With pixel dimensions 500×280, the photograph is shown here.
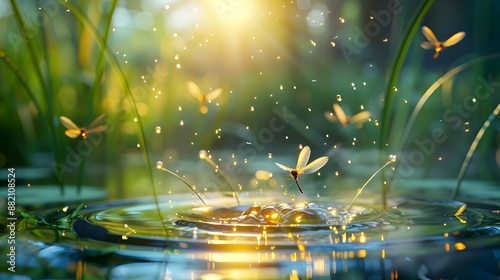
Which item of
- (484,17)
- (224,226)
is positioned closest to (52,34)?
(484,17)

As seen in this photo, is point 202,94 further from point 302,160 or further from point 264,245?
point 264,245

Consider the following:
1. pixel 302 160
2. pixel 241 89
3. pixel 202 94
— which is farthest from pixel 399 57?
pixel 241 89

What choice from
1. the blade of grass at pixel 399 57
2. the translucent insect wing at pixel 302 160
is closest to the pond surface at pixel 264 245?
the translucent insect wing at pixel 302 160

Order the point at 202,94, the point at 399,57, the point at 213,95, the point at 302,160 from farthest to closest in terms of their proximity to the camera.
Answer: the point at 202,94, the point at 213,95, the point at 399,57, the point at 302,160

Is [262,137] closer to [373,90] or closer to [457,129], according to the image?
[373,90]

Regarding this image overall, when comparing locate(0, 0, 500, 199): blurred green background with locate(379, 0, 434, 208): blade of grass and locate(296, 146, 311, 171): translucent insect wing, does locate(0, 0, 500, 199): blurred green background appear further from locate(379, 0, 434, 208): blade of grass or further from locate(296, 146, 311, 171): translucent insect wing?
locate(296, 146, 311, 171): translucent insect wing

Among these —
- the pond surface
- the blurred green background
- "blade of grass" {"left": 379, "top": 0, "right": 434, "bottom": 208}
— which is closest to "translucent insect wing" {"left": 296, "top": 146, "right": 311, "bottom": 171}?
the pond surface
